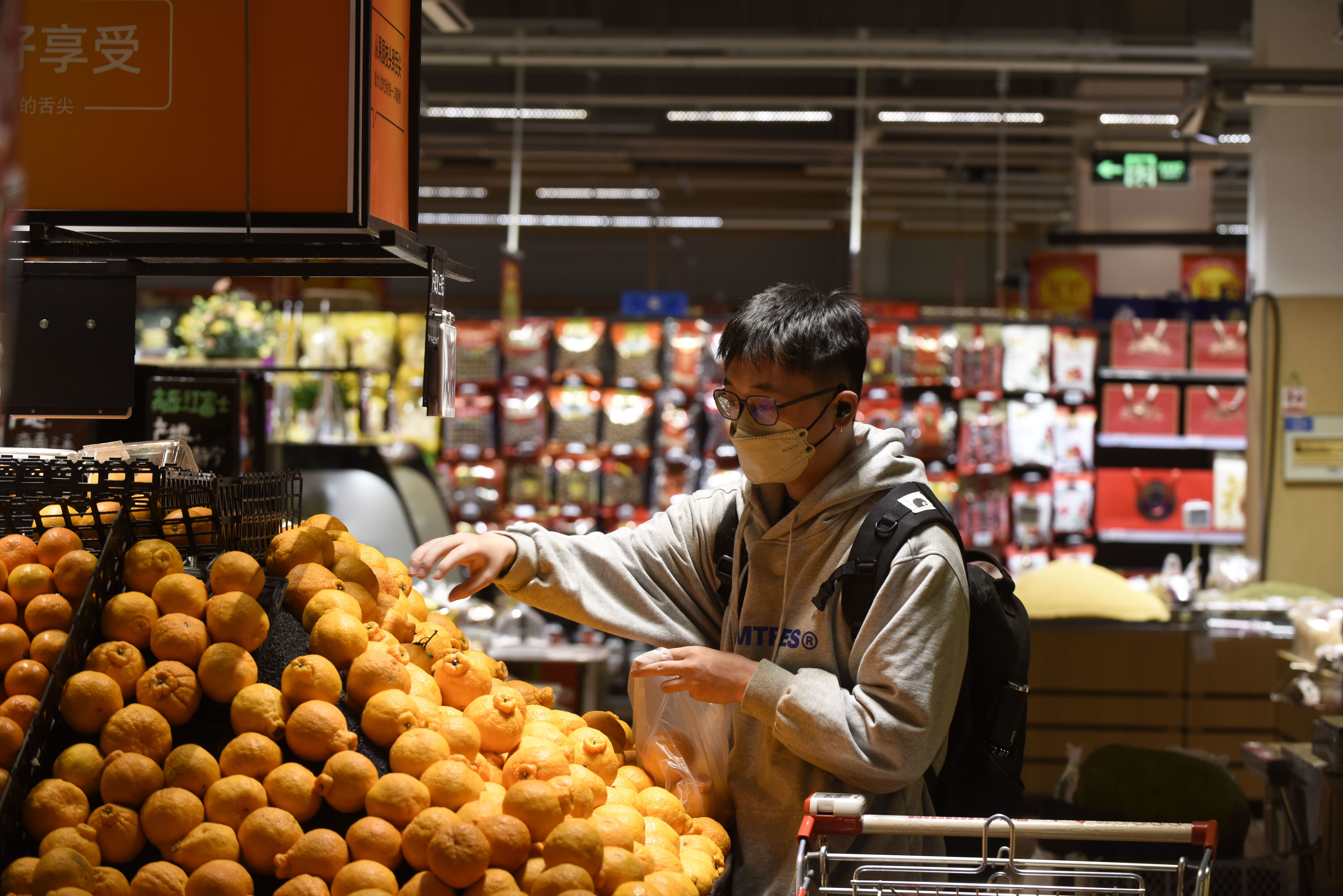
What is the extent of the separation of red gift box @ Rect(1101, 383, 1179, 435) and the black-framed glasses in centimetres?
687

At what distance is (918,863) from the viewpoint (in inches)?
74.3

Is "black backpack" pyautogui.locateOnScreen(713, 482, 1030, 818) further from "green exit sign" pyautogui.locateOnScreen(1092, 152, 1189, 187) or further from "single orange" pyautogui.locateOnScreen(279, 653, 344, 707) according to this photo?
"green exit sign" pyautogui.locateOnScreen(1092, 152, 1189, 187)

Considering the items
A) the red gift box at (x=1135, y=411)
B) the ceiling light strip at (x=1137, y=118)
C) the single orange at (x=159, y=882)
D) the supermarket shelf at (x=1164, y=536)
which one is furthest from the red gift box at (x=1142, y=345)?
the single orange at (x=159, y=882)

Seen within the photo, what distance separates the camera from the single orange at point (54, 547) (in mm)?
1968

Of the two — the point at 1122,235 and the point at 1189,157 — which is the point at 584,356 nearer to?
the point at 1122,235

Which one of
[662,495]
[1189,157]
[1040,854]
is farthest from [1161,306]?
[1040,854]

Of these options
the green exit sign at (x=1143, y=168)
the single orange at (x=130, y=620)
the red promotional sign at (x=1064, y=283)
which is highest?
the green exit sign at (x=1143, y=168)

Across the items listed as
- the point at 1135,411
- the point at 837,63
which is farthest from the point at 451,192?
the point at 1135,411

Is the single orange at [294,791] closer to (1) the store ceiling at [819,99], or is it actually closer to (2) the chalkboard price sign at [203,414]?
(2) the chalkboard price sign at [203,414]

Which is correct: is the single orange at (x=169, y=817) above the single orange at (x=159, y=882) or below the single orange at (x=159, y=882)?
above

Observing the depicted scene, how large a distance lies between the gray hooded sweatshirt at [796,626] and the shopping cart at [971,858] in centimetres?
14

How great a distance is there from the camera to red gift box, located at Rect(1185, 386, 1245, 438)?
8.26 meters

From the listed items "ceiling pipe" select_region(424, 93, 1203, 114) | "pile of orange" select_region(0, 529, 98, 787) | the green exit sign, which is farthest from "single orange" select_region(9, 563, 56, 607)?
"ceiling pipe" select_region(424, 93, 1203, 114)

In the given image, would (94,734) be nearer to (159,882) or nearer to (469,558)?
(159,882)
